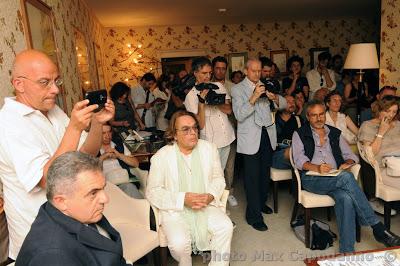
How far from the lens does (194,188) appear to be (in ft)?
7.08

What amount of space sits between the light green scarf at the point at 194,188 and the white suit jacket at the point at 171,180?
28mm

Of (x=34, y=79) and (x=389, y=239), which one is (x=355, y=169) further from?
(x=34, y=79)

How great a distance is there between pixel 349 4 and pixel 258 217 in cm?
470

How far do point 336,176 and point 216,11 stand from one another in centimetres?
392

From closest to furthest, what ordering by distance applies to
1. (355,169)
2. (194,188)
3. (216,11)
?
1. (194,188)
2. (355,169)
3. (216,11)

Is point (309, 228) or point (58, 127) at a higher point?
point (58, 127)

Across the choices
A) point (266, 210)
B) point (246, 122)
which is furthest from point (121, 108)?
point (266, 210)

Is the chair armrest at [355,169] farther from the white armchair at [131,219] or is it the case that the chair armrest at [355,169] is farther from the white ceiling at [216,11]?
the white ceiling at [216,11]

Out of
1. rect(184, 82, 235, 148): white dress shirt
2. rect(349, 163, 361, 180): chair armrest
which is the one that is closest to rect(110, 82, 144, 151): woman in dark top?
rect(184, 82, 235, 148): white dress shirt

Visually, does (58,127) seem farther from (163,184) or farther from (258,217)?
(258,217)

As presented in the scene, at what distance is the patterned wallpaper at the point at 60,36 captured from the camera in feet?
5.05

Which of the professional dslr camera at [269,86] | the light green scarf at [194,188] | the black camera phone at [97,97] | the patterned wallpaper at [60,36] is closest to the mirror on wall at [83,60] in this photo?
the patterned wallpaper at [60,36]

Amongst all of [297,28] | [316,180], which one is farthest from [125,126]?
[297,28]

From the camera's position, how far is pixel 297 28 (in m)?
7.23
